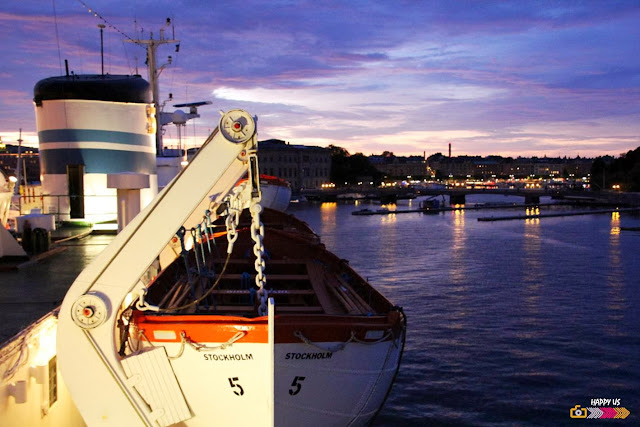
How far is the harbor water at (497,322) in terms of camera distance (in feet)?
51.2

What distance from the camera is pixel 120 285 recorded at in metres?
6.72

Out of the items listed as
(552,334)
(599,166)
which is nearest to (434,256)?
(552,334)

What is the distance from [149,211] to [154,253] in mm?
461

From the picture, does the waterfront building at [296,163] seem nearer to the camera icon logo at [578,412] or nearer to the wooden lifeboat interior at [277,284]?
the camera icon logo at [578,412]

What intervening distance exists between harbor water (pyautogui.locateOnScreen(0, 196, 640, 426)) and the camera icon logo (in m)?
0.17

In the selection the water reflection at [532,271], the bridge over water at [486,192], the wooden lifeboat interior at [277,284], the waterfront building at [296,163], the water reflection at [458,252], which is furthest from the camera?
the waterfront building at [296,163]

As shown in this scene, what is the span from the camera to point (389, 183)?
199250 millimetres

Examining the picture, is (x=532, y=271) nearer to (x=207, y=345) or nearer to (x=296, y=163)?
(x=207, y=345)

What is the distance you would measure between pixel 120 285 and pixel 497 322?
20642 millimetres

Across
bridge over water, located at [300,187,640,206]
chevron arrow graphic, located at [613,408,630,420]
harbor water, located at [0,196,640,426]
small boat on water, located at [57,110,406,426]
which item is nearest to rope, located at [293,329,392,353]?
small boat on water, located at [57,110,406,426]

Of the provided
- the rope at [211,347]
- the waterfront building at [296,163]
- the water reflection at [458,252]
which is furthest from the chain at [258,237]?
the waterfront building at [296,163]

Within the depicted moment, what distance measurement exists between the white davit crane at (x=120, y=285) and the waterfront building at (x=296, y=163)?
476 feet

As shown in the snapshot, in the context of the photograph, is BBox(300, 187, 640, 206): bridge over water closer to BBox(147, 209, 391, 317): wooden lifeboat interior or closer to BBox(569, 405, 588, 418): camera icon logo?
BBox(569, 405, 588, 418): camera icon logo

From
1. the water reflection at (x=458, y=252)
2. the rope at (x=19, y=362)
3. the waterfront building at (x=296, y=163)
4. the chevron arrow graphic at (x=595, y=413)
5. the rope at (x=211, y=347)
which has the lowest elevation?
the chevron arrow graphic at (x=595, y=413)
